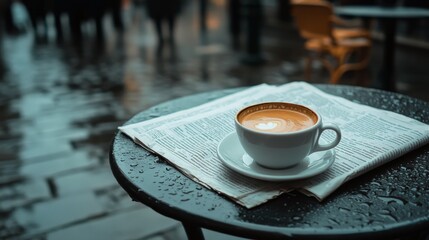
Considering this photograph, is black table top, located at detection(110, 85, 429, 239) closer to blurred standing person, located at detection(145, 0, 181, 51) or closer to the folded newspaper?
the folded newspaper

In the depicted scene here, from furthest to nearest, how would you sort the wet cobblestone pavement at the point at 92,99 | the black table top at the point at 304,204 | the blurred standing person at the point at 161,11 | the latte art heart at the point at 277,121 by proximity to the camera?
the blurred standing person at the point at 161,11, the wet cobblestone pavement at the point at 92,99, the latte art heart at the point at 277,121, the black table top at the point at 304,204

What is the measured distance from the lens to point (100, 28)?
6.46 m

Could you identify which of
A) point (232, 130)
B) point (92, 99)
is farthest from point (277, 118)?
point (92, 99)

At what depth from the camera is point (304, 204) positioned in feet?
2.27

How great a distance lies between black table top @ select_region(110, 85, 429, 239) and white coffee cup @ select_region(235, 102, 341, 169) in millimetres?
67

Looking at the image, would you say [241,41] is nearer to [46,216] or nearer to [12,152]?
[12,152]

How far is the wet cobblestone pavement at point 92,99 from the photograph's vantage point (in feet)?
6.39

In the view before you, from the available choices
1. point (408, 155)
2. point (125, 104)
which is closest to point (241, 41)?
point (125, 104)

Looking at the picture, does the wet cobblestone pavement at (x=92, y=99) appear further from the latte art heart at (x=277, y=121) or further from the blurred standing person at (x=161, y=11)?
the latte art heart at (x=277, y=121)

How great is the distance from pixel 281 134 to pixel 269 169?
3.2 inches

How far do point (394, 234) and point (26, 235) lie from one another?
160cm

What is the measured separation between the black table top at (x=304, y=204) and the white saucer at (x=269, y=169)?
0.04 metres

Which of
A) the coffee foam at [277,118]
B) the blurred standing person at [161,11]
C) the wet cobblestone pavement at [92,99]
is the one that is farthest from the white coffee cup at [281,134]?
the blurred standing person at [161,11]

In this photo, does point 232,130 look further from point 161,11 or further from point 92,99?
point 161,11
